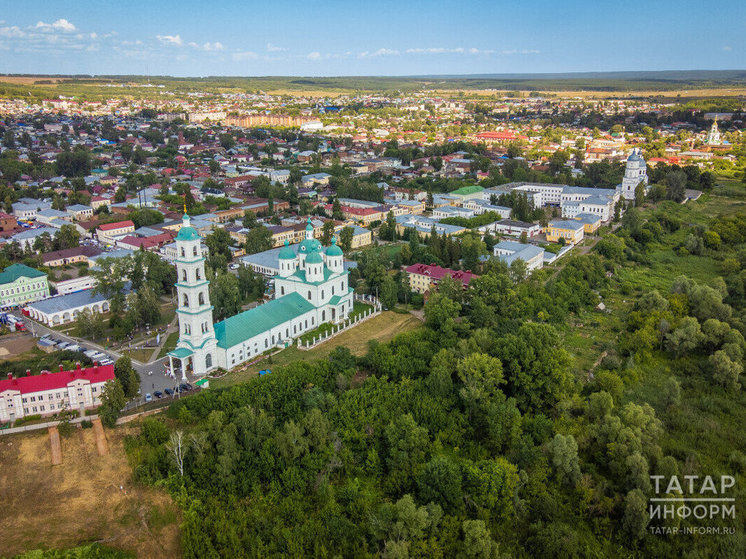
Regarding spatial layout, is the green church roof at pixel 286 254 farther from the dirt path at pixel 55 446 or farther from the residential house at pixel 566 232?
the residential house at pixel 566 232

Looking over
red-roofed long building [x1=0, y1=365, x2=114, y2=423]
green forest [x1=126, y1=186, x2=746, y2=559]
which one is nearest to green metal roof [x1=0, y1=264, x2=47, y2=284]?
red-roofed long building [x1=0, y1=365, x2=114, y2=423]

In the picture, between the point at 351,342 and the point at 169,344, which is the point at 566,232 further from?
the point at 169,344

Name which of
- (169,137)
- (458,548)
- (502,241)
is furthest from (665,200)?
(169,137)

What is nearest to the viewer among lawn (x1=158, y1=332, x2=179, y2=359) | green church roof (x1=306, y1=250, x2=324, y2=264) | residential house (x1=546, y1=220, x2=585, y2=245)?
lawn (x1=158, y1=332, x2=179, y2=359)

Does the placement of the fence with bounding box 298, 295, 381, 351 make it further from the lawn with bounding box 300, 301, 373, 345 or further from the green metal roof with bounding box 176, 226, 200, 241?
the green metal roof with bounding box 176, 226, 200, 241

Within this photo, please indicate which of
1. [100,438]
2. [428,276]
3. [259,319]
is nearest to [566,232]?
[428,276]

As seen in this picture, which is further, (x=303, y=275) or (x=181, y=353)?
(x=303, y=275)
